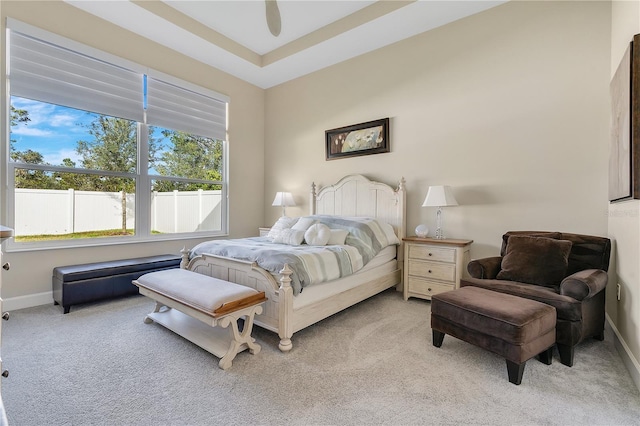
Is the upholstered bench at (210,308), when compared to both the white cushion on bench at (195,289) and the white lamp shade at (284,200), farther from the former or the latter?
the white lamp shade at (284,200)

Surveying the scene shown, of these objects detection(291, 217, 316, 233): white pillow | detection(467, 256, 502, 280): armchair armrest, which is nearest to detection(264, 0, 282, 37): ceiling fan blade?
detection(291, 217, 316, 233): white pillow

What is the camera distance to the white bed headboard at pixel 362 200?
3.84 meters

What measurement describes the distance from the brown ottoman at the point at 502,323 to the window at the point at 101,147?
3762mm

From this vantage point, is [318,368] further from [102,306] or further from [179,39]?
[179,39]

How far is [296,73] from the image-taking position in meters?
4.91

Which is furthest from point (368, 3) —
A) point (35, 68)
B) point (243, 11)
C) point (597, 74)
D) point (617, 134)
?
point (35, 68)

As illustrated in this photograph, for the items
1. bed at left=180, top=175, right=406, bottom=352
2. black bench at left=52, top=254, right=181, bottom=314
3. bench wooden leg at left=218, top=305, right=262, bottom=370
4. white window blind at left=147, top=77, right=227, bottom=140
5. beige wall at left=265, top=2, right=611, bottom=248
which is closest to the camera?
bench wooden leg at left=218, top=305, right=262, bottom=370

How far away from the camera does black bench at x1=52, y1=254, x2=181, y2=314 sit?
297 centimetres

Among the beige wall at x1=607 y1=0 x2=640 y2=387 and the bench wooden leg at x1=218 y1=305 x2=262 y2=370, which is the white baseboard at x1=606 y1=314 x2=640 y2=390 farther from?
the bench wooden leg at x1=218 y1=305 x2=262 y2=370

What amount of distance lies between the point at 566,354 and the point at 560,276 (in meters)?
0.66

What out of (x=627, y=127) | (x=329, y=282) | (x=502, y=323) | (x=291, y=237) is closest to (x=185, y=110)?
(x=291, y=237)

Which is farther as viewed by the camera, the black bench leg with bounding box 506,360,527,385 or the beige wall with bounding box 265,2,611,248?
the beige wall with bounding box 265,2,611,248

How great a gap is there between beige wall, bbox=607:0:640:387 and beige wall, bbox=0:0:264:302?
183 inches

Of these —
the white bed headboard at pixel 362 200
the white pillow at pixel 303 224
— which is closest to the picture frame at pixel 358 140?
the white bed headboard at pixel 362 200
